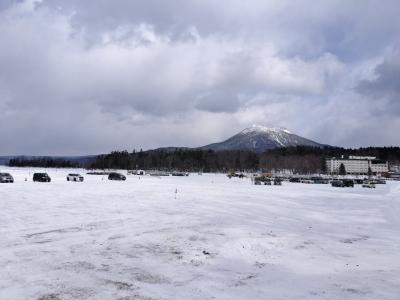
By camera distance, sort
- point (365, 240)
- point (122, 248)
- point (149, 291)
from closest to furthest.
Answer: point (149, 291)
point (122, 248)
point (365, 240)

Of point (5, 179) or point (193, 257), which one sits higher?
point (5, 179)

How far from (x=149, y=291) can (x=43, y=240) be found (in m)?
7.80

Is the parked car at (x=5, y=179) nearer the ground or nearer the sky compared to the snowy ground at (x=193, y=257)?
nearer the sky

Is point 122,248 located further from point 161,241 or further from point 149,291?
point 149,291

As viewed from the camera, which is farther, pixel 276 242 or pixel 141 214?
pixel 141 214

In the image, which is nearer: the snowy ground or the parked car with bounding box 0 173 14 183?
the snowy ground

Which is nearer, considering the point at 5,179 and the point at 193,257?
the point at 193,257

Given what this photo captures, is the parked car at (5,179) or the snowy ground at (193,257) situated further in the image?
the parked car at (5,179)

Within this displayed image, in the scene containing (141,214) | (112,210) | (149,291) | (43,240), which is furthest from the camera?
(112,210)

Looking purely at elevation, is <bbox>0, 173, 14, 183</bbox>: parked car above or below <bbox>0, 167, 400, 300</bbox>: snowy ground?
above

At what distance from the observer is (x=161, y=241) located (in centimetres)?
1616

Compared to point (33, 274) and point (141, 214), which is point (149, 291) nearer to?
point (33, 274)

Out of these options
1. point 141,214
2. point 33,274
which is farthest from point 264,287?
point 141,214

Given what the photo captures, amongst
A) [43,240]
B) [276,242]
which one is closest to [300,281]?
[276,242]
